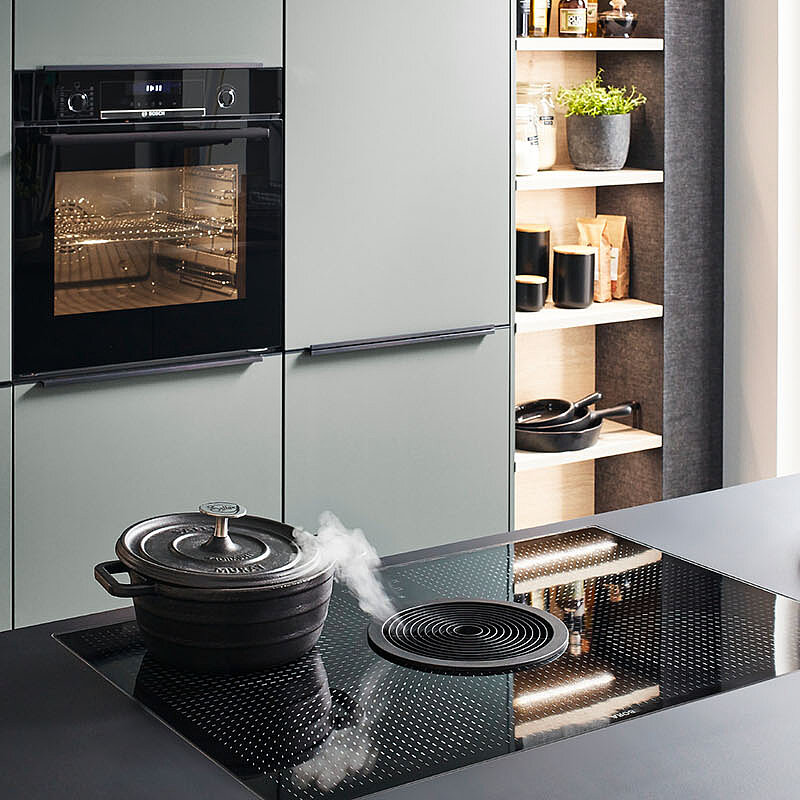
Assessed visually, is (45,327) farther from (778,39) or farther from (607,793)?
(778,39)

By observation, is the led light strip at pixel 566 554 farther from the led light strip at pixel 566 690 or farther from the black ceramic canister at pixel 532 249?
the black ceramic canister at pixel 532 249

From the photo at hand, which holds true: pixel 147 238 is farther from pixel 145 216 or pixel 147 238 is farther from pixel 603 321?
pixel 603 321

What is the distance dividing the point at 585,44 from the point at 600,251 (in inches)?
23.9

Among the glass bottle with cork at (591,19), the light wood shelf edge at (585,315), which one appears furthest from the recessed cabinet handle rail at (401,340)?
the glass bottle with cork at (591,19)

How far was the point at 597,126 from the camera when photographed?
140 inches

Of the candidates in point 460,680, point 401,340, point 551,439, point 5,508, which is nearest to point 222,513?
point 460,680

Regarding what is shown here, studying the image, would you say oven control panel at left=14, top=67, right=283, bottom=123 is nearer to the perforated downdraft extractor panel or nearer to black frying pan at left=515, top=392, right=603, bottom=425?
black frying pan at left=515, top=392, right=603, bottom=425

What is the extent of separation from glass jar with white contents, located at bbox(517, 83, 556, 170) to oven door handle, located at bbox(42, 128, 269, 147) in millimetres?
1040

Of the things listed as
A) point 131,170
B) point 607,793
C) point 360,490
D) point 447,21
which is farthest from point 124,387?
point 607,793

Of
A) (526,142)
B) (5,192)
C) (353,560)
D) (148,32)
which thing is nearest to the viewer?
(353,560)

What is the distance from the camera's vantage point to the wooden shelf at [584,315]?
3.49 metres

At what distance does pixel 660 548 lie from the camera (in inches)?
69.4

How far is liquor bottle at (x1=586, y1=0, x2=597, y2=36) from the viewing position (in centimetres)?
372

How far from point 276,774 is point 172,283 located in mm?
1828
